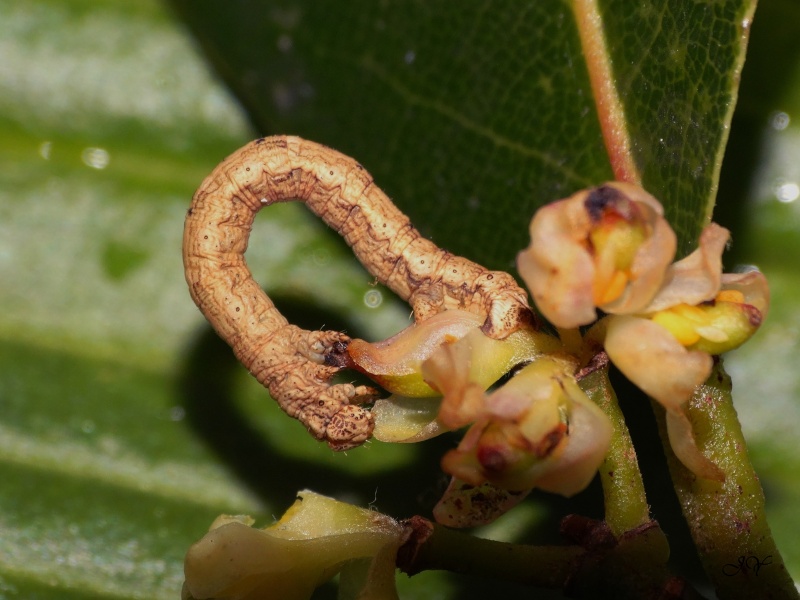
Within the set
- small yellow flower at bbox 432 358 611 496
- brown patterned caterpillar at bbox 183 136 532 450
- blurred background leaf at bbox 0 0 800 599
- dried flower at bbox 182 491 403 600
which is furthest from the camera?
blurred background leaf at bbox 0 0 800 599

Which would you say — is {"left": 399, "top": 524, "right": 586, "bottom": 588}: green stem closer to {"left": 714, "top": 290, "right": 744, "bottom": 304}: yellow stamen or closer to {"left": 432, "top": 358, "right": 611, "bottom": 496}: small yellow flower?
{"left": 432, "top": 358, "right": 611, "bottom": 496}: small yellow flower

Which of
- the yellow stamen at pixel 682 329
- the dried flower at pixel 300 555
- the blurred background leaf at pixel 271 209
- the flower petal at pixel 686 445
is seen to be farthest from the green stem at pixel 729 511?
the dried flower at pixel 300 555

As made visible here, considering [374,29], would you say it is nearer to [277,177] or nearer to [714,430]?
[277,177]

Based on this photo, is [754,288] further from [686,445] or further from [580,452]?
[580,452]

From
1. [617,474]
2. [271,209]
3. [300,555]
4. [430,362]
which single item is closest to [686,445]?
[617,474]

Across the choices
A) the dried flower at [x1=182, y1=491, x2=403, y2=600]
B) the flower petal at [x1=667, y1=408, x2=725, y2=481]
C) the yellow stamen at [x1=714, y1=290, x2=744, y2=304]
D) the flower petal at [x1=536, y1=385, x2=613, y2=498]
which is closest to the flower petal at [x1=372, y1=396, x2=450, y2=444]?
the dried flower at [x1=182, y1=491, x2=403, y2=600]

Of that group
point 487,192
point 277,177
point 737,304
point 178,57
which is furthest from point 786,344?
point 178,57

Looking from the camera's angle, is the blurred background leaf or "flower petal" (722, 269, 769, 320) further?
the blurred background leaf
